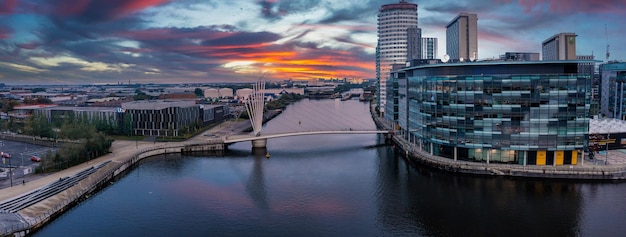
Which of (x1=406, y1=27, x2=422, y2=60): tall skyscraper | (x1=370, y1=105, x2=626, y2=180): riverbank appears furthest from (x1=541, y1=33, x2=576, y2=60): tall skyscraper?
(x1=370, y1=105, x2=626, y2=180): riverbank

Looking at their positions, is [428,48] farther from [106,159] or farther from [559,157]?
[106,159]

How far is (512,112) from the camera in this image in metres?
38.5

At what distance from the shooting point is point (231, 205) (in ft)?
106

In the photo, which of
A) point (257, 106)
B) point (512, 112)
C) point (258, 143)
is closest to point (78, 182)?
point (258, 143)


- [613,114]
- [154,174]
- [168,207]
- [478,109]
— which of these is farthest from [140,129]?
[613,114]

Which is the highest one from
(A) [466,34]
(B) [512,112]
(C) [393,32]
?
(C) [393,32]

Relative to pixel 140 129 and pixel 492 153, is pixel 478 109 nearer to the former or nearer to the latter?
pixel 492 153

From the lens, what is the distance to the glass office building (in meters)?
37.7

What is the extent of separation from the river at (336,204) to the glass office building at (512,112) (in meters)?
3.40

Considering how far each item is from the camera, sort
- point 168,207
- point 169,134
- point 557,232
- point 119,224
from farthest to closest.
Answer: point 169,134
point 168,207
point 119,224
point 557,232

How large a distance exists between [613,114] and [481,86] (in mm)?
38605

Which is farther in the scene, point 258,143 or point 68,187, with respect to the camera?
point 258,143

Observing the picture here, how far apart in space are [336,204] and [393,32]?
277 feet

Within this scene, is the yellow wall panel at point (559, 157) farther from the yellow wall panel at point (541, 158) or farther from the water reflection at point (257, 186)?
the water reflection at point (257, 186)
